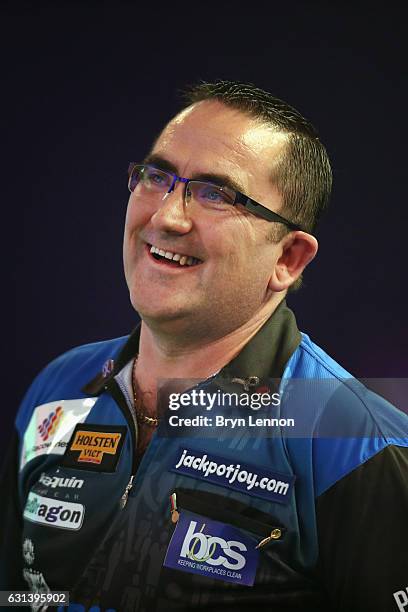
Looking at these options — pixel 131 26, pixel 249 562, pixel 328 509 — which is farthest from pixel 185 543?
pixel 131 26

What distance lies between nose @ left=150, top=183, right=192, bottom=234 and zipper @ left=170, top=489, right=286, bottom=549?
519 millimetres

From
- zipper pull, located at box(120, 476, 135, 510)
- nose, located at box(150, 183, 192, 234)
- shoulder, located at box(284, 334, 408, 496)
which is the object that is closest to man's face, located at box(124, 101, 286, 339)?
nose, located at box(150, 183, 192, 234)

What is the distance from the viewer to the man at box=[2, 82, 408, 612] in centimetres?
138

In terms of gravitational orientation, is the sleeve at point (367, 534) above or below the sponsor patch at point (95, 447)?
above

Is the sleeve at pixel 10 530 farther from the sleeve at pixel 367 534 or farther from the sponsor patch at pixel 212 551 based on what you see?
the sleeve at pixel 367 534

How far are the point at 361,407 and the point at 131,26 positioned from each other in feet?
A: 4.42

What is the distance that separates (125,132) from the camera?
2168 millimetres

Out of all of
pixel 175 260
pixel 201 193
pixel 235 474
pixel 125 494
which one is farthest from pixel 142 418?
pixel 201 193

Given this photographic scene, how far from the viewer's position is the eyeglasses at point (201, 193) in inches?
57.6

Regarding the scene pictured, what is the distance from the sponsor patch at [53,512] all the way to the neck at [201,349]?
1.13 ft

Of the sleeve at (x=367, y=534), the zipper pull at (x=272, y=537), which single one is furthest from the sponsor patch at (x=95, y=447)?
the sleeve at (x=367, y=534)

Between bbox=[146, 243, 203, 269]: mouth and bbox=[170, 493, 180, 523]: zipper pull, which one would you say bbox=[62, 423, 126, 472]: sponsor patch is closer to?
bbox=[170, 493, 180, 523]: zipper pull

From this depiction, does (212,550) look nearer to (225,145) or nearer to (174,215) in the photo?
(174,215)

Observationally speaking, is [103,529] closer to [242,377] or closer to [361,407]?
[242,377]
